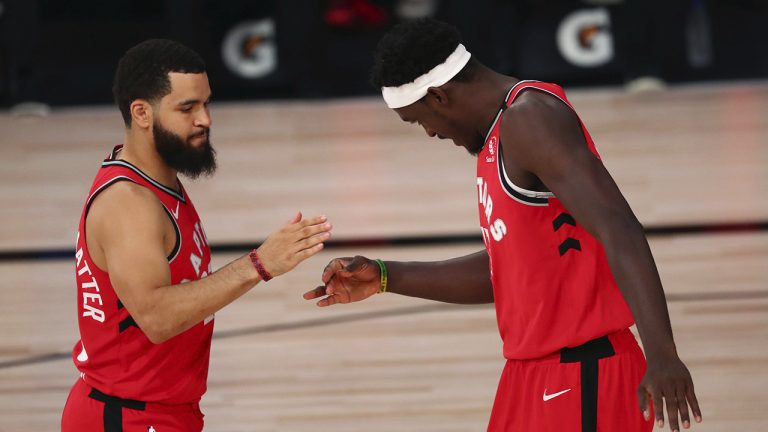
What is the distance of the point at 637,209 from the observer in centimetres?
764

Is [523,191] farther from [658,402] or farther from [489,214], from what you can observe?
[658,402]

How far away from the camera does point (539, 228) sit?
2635 mm

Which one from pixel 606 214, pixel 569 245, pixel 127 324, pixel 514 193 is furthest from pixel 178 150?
pixel 606 214

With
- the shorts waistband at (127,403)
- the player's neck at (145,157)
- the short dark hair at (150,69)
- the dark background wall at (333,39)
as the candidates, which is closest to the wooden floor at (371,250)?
the dark background wall at (333,39)

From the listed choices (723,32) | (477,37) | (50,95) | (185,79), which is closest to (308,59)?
(477,37)

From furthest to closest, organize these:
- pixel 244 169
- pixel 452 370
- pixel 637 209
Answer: pixel 244 169 < pixel 637 209 < pixel 452 370

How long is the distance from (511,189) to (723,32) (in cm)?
1007

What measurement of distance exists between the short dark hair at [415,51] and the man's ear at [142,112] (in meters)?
0.60

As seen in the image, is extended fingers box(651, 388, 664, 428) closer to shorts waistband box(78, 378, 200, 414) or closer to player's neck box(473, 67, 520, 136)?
player's neck box(473, 67, 520, 136)

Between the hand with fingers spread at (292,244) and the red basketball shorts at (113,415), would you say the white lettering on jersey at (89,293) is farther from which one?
the hand with fingers spread at (292,244)

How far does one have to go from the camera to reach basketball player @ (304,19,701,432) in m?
2.44

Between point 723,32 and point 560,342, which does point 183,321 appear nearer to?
point 560,342

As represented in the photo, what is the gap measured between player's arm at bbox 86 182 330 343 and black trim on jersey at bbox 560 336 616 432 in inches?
25.2

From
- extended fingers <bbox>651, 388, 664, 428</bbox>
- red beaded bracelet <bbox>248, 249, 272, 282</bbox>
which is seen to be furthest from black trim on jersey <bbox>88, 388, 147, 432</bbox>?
extended fingers <bbox>651, 388, 664, 428</bbox>
